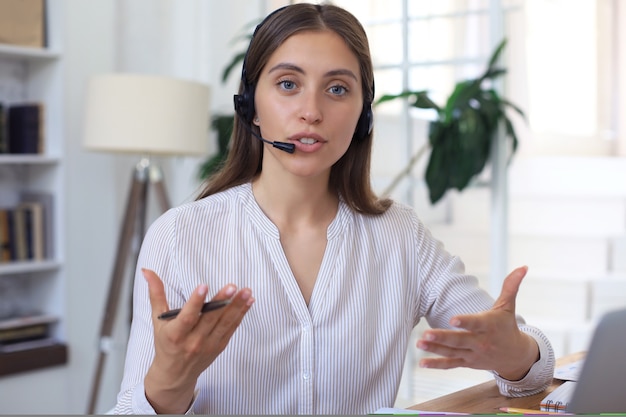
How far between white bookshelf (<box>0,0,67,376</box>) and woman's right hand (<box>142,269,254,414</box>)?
8.03ft

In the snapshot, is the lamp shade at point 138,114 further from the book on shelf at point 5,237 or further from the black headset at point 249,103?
the black headset at point 249,103

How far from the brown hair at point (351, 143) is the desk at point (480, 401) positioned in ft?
1.26

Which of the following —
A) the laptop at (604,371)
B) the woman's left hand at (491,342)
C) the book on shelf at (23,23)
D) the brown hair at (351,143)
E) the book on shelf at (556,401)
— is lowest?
the book on shelf at (556,401)

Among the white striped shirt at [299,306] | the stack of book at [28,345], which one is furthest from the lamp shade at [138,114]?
the white striped shirt at [299,306]

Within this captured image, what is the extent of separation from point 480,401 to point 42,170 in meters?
2.65

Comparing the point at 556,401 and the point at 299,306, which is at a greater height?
the point at 299,306

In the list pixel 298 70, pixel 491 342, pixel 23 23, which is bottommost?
pixel 491 342

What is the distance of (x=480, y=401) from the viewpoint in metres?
1.47

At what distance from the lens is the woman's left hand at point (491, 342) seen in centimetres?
113

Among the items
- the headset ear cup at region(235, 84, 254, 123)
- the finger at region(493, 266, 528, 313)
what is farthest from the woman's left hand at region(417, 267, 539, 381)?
the headset ear cup at region(235, 84, 254, 123)

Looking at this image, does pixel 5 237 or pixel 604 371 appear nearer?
pixel 604 371

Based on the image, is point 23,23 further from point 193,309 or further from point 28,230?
point 193,309

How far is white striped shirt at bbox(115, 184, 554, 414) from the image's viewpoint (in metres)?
1.48

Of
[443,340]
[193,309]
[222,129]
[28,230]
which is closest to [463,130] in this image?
[222,129]
